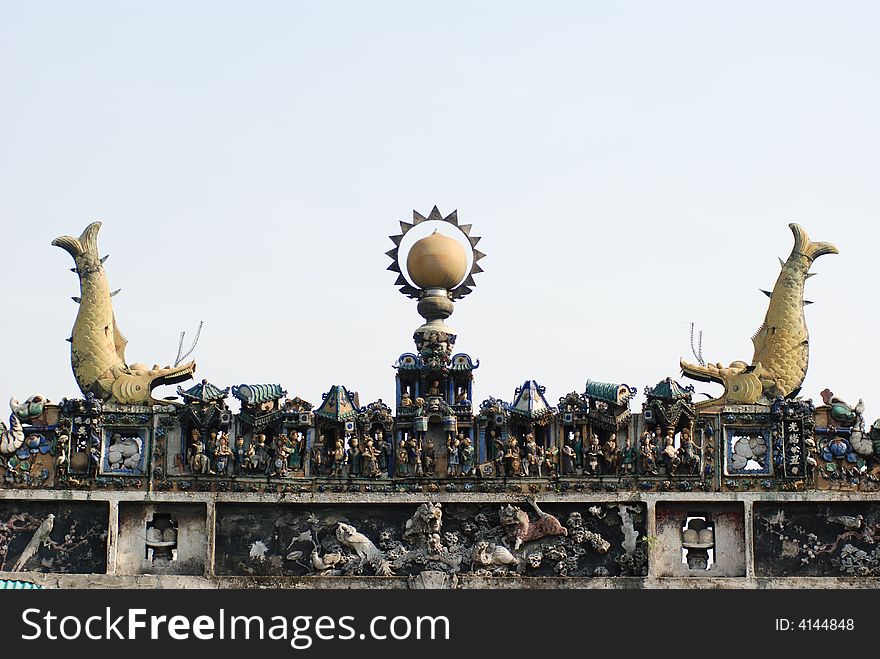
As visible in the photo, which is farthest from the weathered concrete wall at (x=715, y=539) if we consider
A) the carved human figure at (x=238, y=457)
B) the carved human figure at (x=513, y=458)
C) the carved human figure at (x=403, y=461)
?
the carved human figure at (x=238, y=457)

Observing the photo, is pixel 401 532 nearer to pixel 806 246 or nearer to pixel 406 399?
pixel 406 399

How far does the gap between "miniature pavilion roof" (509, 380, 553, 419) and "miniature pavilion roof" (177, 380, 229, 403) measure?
5675 mm

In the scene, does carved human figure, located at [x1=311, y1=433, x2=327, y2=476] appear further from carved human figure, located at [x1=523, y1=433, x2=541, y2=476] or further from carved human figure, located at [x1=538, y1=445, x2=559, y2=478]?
carved human figure, located at [x1=538, y1=445, x2=559, y2=478]

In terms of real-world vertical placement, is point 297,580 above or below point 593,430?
below

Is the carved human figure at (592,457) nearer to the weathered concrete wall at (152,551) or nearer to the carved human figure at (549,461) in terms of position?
the carved human figure at (549,461)

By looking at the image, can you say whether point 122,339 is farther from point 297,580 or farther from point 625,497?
point 625,497

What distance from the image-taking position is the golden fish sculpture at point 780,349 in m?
47.3

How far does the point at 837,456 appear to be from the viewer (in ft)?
153

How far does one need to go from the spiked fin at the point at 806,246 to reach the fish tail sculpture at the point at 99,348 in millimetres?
12317

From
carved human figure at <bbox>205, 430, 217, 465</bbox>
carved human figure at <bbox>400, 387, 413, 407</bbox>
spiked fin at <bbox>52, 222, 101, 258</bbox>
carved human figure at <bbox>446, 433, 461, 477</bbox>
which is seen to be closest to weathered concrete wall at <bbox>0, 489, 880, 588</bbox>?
carved human figure at <bbox>446, 433, 461, 477</bbox>

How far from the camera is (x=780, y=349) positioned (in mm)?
47594

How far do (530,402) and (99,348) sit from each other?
870 centimetres
